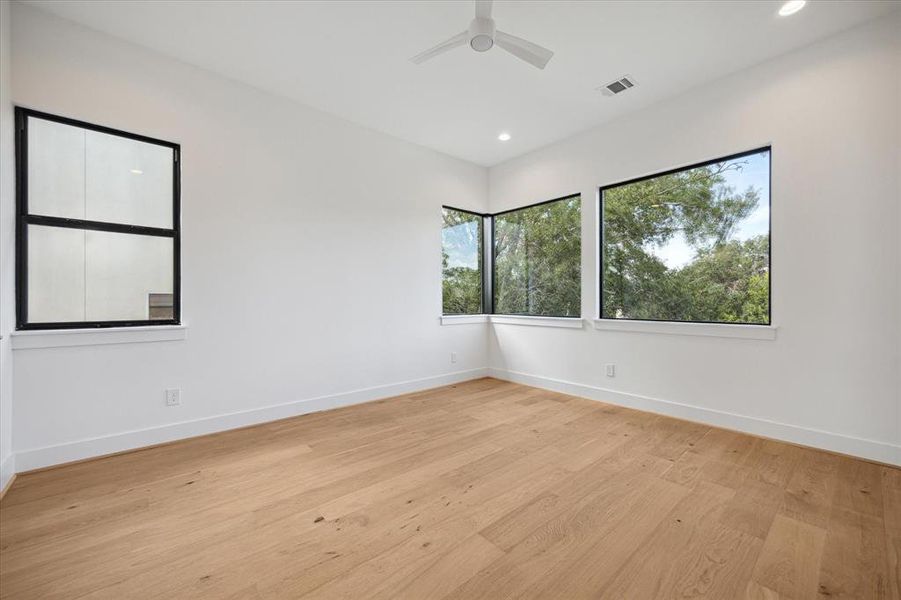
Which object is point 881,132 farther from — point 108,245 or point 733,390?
point 108,245

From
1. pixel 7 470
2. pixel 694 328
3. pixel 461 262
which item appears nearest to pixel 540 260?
pixel 461 262

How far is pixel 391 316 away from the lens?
427 centimetres

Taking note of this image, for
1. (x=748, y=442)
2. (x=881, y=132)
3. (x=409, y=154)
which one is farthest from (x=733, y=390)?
(x=409, y=154)

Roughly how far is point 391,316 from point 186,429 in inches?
81.2

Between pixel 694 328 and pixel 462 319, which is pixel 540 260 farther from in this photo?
pixel 694 328

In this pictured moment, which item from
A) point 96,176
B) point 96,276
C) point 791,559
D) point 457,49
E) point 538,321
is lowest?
point 791,559

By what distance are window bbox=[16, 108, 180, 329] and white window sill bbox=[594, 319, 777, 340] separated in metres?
3.89

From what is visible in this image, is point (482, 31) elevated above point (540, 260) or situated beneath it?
elevated above

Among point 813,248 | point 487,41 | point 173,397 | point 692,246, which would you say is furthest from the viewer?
point 692,246

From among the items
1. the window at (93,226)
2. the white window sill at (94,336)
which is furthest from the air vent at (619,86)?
the white window sill at (94,336)

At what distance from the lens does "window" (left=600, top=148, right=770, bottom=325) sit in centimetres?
312

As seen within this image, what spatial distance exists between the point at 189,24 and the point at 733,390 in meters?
4.84

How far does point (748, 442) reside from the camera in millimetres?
2887

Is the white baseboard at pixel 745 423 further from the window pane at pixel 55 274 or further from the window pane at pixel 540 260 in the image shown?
the window pane at pixel 55 274
